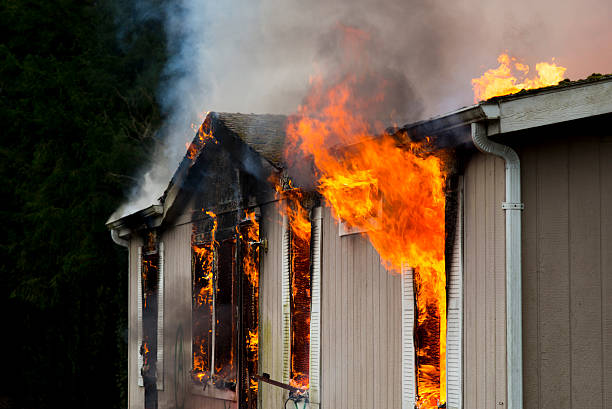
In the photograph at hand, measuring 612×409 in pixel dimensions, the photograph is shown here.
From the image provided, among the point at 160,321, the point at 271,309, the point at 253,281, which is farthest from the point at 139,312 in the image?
the point at 271,309

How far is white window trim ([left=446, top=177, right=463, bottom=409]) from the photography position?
284 inches

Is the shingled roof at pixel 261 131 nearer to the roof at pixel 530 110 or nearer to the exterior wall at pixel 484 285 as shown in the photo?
the roof at pixel 530 110

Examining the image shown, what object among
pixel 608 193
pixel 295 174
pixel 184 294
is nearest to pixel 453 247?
pixel 608 193

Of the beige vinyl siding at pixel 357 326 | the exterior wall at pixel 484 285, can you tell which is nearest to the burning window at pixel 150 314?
the beige vinyl siding at pixel 357 326

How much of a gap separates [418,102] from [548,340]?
3.36 metres

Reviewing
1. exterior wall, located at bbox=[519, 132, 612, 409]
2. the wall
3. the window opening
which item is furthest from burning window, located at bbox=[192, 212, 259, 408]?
exterior wall, located at bbox=[519, 132, 612, 409]

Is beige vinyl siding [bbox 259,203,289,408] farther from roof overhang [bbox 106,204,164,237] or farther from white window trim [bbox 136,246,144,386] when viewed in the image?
white window trim [bbox 136,246,144,386]

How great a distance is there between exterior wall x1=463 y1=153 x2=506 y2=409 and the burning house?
2 centimetres

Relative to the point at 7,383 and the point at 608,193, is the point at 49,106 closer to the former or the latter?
the point at 7,383

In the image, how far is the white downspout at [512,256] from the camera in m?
6.55

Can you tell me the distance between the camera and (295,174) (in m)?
9.95

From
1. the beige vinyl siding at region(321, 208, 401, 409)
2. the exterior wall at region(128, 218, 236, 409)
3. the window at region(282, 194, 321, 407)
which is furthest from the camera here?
the exterior wall at region(128, 218, 236, 409)

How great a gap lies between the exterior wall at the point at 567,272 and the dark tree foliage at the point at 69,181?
1705cm

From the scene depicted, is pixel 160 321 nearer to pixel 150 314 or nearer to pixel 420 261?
pixel 150 314
